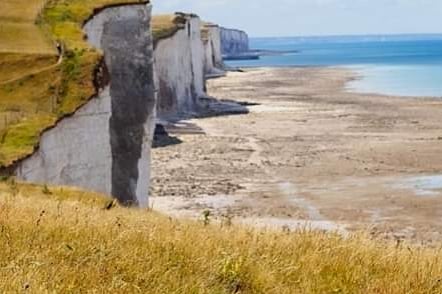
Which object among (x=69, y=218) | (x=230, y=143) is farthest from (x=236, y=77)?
(x=69, y=218)

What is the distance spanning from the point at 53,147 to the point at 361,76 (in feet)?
340

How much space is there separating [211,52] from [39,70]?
97.7 metres

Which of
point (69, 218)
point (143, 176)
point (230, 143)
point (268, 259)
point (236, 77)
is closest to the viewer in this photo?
point (268, 259)

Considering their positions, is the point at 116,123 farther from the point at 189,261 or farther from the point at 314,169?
the point at 189,261

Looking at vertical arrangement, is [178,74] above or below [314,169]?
below

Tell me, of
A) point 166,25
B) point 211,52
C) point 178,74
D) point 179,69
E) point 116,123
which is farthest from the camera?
point 211,52

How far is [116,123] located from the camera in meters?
27.8

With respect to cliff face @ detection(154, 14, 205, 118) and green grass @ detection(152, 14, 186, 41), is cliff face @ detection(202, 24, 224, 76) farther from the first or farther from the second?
green grass @ detection(152, 14, 186, 41)

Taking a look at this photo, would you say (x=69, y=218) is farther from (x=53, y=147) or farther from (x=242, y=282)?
(x=53, y=147)

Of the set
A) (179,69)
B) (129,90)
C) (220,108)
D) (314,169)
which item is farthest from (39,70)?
(220,108)

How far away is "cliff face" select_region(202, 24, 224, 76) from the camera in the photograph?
372 ft

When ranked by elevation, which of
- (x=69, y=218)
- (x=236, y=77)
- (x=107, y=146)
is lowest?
(x=236, y=77)

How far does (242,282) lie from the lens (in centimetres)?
641

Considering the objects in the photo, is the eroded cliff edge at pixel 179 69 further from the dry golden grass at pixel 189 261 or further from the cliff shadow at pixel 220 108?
the dry golden grass at pixel 189 261
